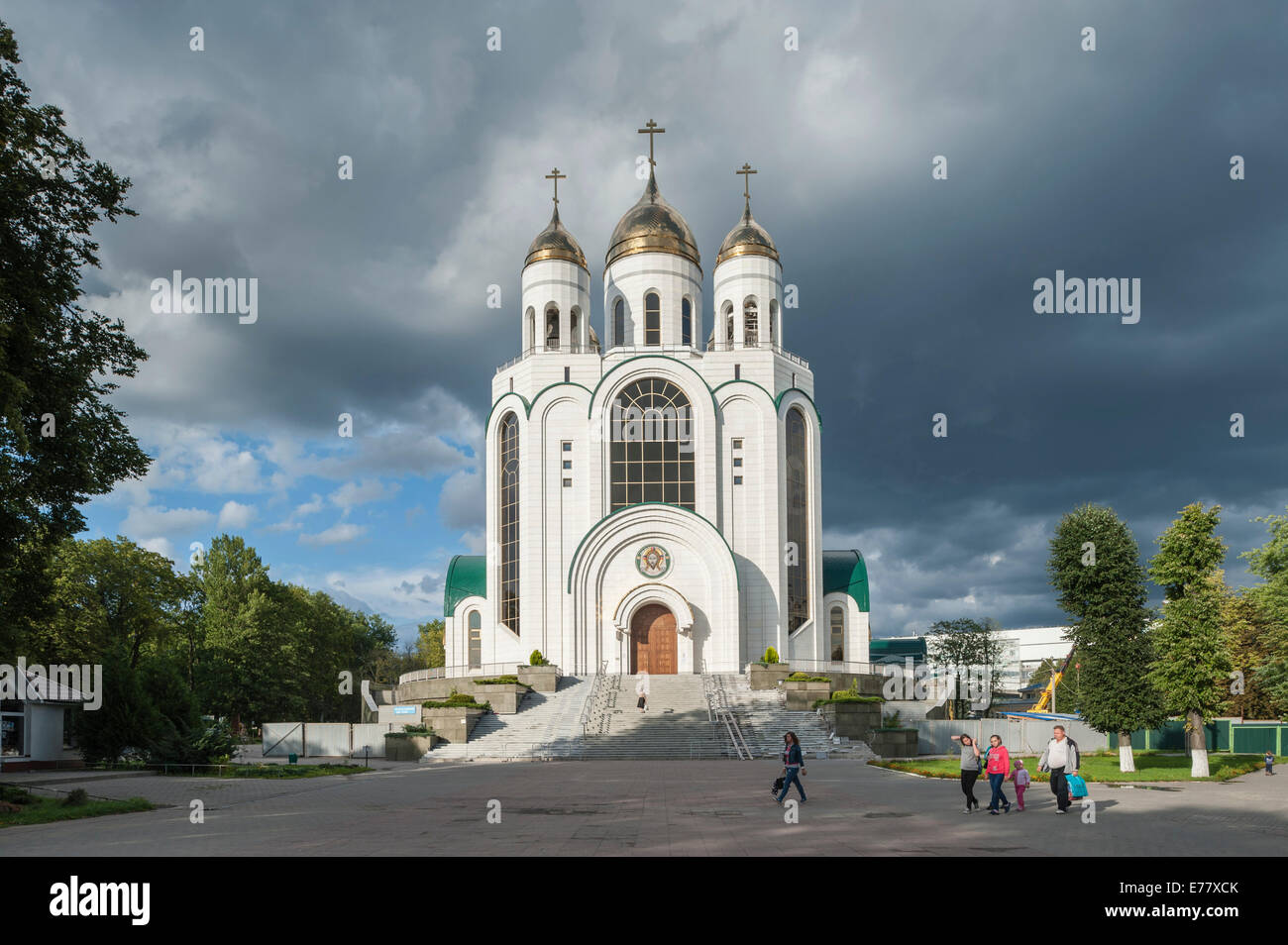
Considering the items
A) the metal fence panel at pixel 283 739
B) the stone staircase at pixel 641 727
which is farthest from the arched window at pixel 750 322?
the metal fence panel at pixel 283 739

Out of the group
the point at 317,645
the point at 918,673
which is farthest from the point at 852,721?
the point at 317,645

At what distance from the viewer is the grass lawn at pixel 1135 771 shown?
25.7 m

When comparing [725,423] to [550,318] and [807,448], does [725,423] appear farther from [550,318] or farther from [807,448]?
[550,318]

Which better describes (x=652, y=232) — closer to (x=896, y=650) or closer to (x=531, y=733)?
(x=531, y=733)

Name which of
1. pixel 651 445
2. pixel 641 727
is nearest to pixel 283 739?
pixel 641 727

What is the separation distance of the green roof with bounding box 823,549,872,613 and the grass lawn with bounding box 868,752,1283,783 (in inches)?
682

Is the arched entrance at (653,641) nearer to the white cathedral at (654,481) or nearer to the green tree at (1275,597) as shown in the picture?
the white cathedral at (654,481)

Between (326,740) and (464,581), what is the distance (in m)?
18.0

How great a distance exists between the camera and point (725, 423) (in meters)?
51.3

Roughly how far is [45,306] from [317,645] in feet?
167

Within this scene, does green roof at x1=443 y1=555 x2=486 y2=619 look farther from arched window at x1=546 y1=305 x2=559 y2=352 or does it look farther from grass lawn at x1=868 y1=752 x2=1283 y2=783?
grass lawn at x1=868 y1=752 x2=1283 y2=783

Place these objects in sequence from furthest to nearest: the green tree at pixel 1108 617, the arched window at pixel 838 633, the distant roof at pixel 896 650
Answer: the distant roof at pixel 896 650 < the arched window at pixel 838 633 < the green tree at pixel 1108 617

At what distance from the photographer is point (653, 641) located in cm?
4812

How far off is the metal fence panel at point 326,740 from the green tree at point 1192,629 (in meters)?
26.8
